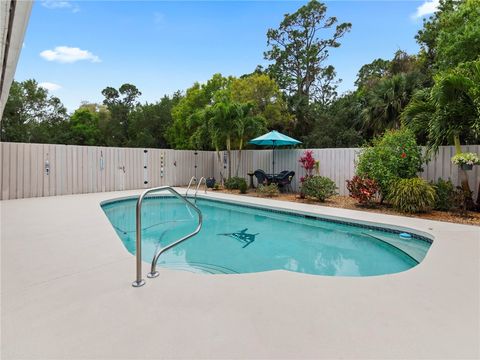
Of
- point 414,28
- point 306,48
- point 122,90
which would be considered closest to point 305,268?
point 414,28

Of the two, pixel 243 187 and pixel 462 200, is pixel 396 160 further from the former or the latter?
pixel 243 187

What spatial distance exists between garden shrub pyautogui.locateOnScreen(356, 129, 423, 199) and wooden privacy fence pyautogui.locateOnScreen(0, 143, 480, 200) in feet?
3.23

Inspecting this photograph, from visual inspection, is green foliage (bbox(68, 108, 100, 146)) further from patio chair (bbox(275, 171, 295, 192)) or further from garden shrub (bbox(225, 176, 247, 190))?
patio chair (bbox(275, 171, 295, 192))

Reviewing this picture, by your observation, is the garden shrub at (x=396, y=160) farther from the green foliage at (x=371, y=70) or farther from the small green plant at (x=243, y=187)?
the green foliage at (x=371, y=70)

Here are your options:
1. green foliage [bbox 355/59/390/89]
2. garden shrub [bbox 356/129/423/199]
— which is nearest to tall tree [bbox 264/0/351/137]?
green foliage [bbox 355/59/390/89]

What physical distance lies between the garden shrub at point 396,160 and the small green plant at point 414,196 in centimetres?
40

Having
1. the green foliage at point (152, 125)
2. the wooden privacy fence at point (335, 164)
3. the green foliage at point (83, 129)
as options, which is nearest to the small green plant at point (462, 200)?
the wooden privacy fence at point (335, 164)

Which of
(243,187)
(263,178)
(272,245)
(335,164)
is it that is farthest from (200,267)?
(335,164)

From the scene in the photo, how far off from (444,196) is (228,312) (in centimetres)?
643

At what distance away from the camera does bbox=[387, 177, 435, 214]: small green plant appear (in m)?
6.19

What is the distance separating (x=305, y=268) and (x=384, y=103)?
34.8 feet

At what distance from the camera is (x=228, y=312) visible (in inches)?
85.0

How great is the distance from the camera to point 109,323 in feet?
6.62

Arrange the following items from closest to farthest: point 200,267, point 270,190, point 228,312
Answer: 1. point 228,312
2. point 200,267
3. point 270,190
